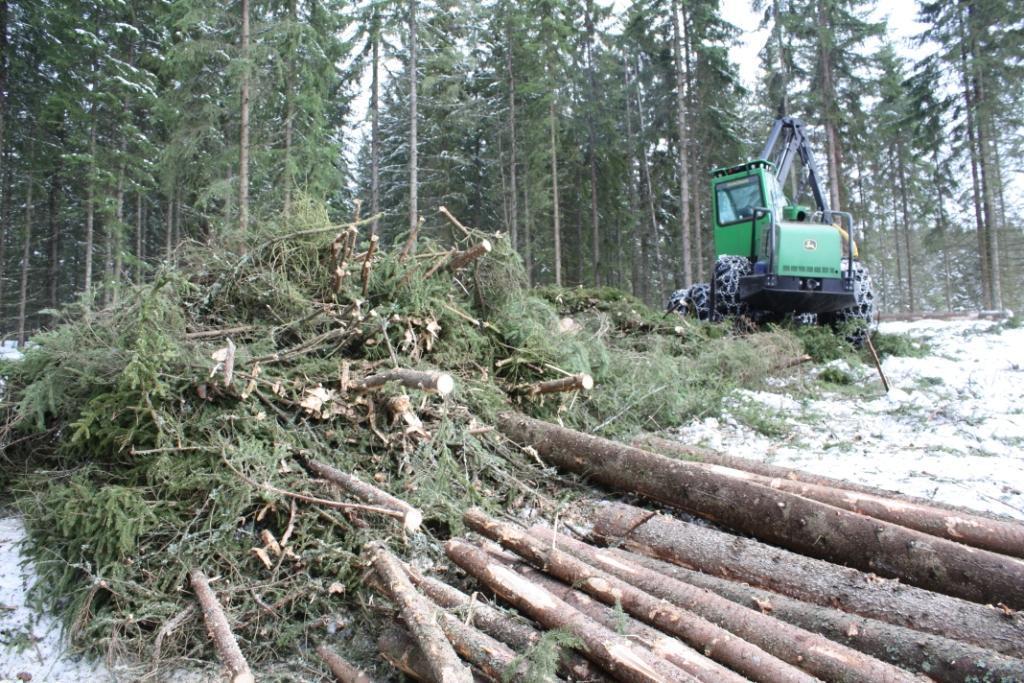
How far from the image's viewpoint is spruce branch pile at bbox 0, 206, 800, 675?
2980mm

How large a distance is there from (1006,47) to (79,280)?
32130 millimetres

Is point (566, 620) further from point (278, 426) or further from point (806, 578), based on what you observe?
point (278, 426)

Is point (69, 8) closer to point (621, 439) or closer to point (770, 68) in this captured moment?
point (621, 439)

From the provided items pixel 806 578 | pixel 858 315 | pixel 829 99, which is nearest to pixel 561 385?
pixel 806 578

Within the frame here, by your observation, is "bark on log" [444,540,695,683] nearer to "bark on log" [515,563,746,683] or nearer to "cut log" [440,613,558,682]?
"bark on log" [515,563,746,683]

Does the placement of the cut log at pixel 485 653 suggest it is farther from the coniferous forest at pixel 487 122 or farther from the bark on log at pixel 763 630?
the coniferous forest at pixel 487 122

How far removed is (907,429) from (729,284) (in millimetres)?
4659

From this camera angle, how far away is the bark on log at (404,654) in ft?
7.65

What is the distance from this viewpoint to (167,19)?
13156 millimetres

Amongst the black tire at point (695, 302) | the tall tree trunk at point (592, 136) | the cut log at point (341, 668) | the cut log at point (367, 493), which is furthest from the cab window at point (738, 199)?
the tall tree trunk at point (592, 136)

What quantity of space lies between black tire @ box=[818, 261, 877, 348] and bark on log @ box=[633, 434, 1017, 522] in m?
6.06

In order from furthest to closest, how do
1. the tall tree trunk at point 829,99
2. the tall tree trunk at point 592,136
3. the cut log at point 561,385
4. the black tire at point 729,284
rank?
the tall tree trunk at point 592,136 → the tall tree trunk at point 829,99 → the black tire at point 729,284 → the cut log at point 561,385

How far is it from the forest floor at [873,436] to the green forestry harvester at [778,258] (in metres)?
1.20

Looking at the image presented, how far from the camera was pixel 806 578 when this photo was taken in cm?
288
